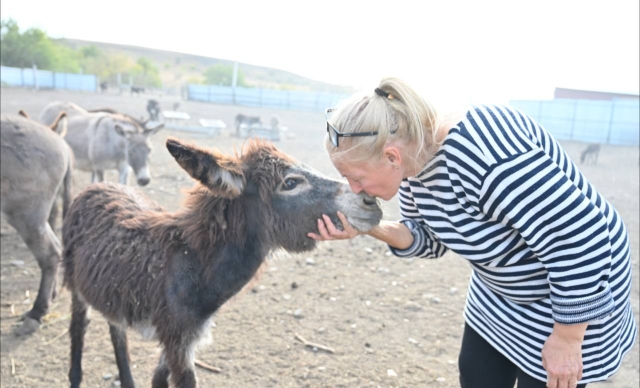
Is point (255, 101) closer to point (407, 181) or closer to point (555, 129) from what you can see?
point (555, 129)

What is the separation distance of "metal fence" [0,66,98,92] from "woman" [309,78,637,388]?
50.3 meters

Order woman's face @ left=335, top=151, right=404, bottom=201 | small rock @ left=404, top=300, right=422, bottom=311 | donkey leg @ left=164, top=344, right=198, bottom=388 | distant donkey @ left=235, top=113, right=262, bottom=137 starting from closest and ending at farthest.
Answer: woman's face @ left=335, top=151, right=404, bottom=201 < donkey leg @ left=164, top=344, right=198, bottom=388 < small rock @ left=404, top=300, right=422, bottom=311 < distant donkey @ left=235, top=113, right=262, bottom=137

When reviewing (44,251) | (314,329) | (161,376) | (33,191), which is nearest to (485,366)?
(161,376)

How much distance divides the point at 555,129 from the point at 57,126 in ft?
95.0

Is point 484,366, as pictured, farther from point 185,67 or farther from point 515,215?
point 185,67

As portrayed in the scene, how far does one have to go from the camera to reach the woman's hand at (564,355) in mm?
1676

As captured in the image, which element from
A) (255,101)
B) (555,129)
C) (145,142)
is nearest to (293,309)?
(145,142)

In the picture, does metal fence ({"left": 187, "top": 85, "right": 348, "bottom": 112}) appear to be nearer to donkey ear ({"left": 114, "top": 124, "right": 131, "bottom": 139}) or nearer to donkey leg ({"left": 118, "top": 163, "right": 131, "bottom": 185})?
donkey ear ({"left": 114, "top": 124, "right": 131, "bottom": 139})

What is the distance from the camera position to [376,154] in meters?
1.73

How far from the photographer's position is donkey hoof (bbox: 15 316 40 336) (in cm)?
421

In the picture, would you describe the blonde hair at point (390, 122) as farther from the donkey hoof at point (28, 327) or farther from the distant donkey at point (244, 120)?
the distant donkey at point (244, 120)

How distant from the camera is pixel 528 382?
6.59 ft

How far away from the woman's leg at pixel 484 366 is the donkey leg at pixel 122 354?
2425 millimetres

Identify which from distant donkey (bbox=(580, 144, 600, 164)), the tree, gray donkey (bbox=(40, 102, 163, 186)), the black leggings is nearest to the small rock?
the black leggings
